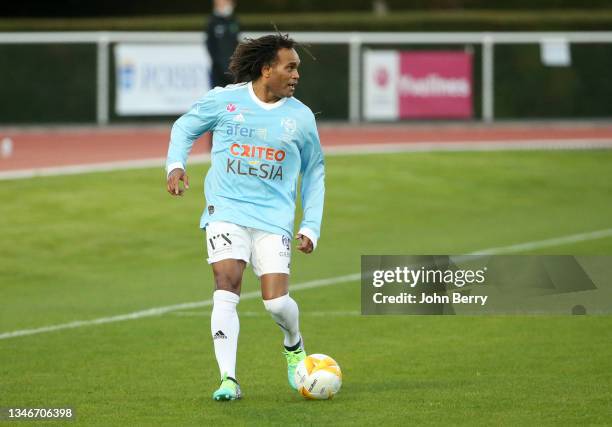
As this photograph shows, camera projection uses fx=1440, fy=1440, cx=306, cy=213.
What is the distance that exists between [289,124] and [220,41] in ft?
41.9

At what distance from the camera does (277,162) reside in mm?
8547

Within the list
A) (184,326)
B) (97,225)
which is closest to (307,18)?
(97,225)

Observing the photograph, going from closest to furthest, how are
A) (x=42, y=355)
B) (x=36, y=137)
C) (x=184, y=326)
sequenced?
1. (x=42, y=355)
2. (x=184, y=326)
3. (x=36, y=137)

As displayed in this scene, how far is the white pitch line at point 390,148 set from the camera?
21703mm

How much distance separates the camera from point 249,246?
8500 millimetres

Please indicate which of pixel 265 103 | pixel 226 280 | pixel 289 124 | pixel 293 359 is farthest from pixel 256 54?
pixel 293 359

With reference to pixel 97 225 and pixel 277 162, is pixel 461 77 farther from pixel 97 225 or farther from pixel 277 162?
pixel 277 162

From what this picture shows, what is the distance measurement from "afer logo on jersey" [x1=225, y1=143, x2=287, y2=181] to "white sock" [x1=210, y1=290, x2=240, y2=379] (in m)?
0.73

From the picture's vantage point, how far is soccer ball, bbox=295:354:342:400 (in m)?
8.44

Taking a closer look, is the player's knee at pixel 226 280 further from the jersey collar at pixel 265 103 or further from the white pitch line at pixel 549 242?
the white pitch line at pixel 549 242

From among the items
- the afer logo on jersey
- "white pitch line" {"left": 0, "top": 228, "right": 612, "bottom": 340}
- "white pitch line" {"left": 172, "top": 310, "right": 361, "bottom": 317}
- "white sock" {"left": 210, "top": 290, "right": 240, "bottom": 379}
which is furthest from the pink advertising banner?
"white sock" {"left": 210, "top": 290, "right": 240, "bottom": 379}

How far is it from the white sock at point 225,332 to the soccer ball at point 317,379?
42cm

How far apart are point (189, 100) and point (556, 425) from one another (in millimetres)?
20676

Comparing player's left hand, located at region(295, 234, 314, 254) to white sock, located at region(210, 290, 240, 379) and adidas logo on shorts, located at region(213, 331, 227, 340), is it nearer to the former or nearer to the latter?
white sock, located at region(210, 290, 240, 379)
